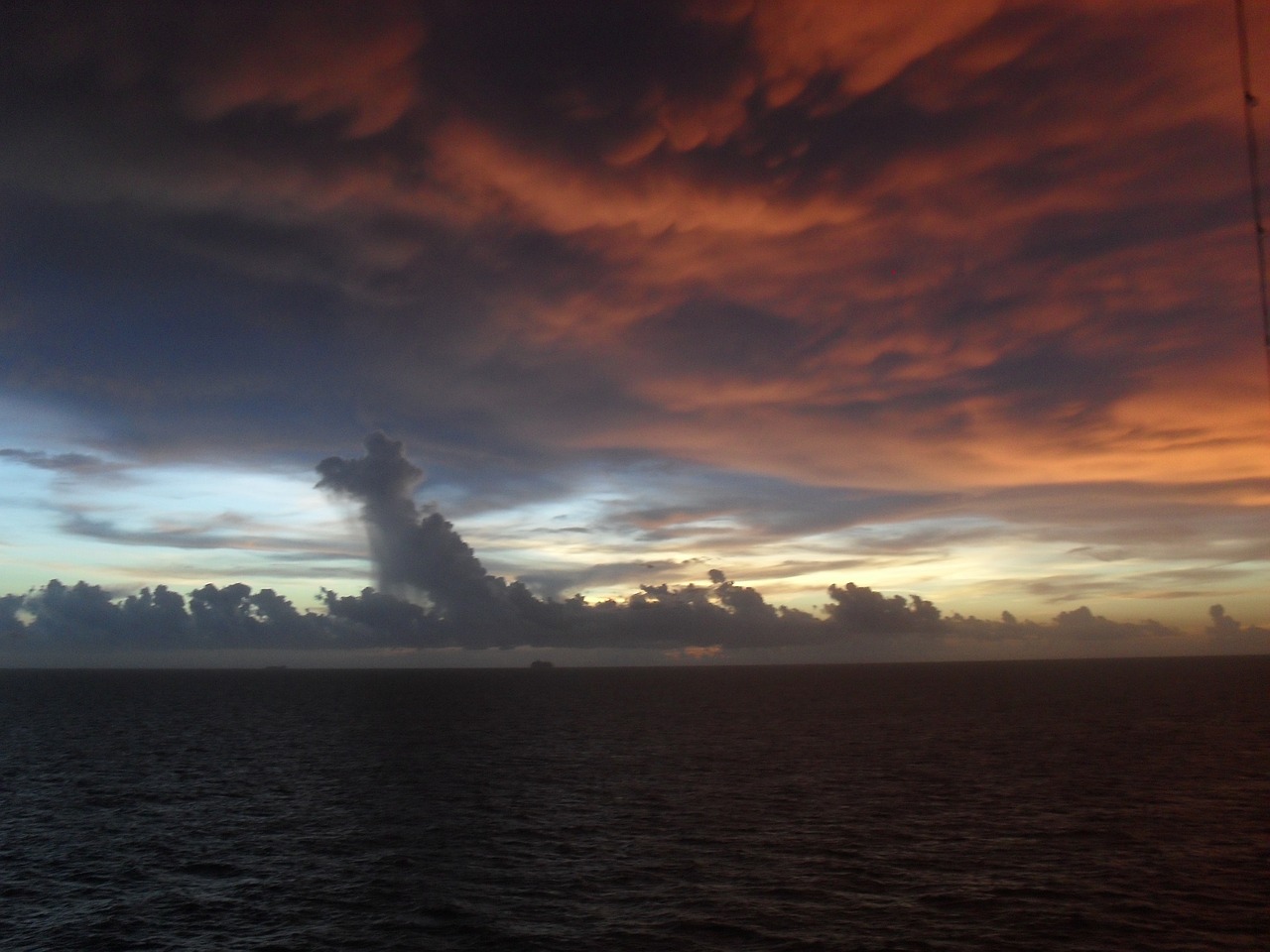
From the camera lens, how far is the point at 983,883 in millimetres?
46719

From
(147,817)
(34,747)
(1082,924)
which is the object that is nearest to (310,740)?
(34,747)

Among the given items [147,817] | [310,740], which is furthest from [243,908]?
[310,740]

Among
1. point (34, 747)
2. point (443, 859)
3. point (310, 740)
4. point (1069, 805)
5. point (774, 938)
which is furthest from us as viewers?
point (310, 740)

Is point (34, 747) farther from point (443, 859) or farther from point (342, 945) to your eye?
point (342, 945)

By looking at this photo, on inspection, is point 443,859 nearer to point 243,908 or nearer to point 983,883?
point 243,908

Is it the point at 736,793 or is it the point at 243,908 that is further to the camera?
the point at 736,793

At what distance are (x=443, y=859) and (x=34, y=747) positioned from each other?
10153 cm

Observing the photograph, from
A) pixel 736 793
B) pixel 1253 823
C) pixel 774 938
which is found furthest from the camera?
pixel 736 793

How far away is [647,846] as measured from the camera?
5681cm

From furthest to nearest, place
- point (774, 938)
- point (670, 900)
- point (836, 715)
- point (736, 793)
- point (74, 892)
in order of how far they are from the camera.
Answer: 1. point (836, 715)
2. point (736, 793)
3. point (74, 892)
4. point (670, 900)
5. point (774, 938)

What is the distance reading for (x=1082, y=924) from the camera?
40.6 metres

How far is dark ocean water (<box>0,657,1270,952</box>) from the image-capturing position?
41375 mm

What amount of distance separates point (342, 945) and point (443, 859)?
15124mm

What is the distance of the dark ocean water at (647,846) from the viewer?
136 ft
